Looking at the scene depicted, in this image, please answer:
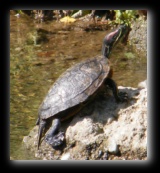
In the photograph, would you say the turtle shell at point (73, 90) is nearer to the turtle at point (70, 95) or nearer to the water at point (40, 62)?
the turtle at point (70, 95)

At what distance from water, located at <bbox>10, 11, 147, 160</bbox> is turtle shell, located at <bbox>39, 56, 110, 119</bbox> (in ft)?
1.91

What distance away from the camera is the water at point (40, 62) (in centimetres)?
→ 628

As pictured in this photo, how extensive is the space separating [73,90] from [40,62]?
11.3 ft

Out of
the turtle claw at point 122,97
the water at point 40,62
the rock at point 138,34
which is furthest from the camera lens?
the rock at point 138,34

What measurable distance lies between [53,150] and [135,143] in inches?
36.1

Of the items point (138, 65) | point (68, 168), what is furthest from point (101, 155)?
point (138, 65)

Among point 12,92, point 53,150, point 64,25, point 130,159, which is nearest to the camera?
point 130,159

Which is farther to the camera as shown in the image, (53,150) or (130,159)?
(53,150)

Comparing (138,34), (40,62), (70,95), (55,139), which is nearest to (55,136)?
(55,139)

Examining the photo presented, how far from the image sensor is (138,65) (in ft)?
27.3

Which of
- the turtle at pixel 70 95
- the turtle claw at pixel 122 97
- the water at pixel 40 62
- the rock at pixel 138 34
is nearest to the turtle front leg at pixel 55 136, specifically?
the turtle at pixel 70 95

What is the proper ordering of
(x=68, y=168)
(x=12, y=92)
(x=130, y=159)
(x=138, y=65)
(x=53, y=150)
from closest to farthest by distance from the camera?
(x=68, y=168) < (x=130, y=159) < (x=53, y=150) < (x=12, y=92) < (x=138, y=65)

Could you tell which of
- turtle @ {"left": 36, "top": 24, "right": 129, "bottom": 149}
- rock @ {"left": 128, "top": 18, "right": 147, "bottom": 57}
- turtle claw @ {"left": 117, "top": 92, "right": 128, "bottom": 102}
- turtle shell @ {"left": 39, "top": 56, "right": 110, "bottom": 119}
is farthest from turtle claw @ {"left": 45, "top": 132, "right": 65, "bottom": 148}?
rock @ {"left": 128, "top": 18, "right": 147, "bottom": 57}
